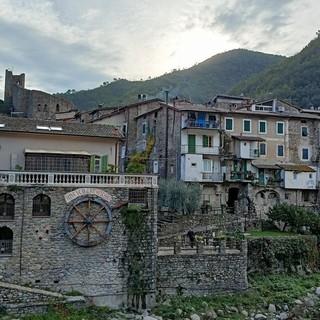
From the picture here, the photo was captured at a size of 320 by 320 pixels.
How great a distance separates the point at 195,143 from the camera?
4184 centimetres

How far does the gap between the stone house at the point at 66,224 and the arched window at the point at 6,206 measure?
5cm

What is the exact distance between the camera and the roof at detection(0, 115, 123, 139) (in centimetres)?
2652

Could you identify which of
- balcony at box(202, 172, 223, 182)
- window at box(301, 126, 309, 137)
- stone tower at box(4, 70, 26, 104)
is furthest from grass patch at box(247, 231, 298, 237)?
stone tower at box(4, 70, 26, 104)

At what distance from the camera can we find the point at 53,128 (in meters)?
Result: 27.6

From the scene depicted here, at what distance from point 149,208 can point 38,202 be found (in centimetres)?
616

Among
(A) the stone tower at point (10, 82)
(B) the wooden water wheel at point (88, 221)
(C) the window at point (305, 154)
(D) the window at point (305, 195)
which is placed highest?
(A) the stone tower at point (10, 82)

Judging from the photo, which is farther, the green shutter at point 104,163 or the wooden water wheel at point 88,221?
the green shutter at point 104,163

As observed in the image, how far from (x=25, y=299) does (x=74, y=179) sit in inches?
259

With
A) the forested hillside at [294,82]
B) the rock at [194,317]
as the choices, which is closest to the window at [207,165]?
the rock at [194,317]

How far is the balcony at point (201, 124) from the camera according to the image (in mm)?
41600

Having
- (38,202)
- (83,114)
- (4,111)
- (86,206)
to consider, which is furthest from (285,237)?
(4,111)

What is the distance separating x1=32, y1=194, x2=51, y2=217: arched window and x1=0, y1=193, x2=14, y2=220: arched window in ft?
3.64

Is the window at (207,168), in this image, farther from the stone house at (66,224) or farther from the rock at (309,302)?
the stone house at (66,224)

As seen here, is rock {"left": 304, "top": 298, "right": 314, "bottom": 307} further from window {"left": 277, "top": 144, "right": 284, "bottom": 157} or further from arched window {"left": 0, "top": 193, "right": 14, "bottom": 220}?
window {"left": 277, "top": 144, "right": 284, "bottom": 157}
